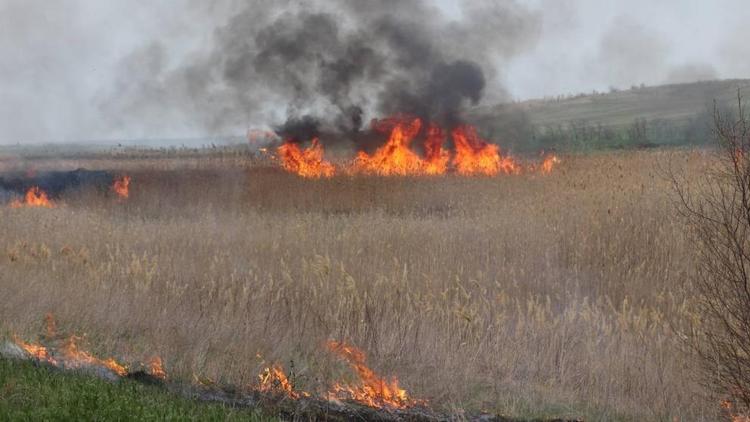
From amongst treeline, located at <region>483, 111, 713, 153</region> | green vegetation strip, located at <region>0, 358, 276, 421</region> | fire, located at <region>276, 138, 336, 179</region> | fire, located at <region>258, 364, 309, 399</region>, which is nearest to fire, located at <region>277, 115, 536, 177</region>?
fire, located at <region>276, 138, 336, 179</region>

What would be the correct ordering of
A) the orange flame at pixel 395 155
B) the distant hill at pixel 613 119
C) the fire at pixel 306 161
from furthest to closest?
the distant hill at pixel 613 119 → the orange flame at pixel 395 155 → the fire at pixel 306 161

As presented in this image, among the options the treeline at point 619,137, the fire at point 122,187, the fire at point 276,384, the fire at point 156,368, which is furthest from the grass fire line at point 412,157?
the fire at point 276,384

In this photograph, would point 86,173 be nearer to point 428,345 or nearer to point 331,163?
point 331,163

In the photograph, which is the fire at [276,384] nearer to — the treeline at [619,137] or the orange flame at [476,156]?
the orange flame at [476,156]

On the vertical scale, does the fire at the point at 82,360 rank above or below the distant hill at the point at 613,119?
below

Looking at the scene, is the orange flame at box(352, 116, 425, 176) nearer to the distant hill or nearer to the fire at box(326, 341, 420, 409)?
the distant hill

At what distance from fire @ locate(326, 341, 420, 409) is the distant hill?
21.8 m

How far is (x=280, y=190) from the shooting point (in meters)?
23.9

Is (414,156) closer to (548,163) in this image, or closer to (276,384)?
(548,163)

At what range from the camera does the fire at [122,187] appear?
24.0 meters

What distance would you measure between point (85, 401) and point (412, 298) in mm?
5792

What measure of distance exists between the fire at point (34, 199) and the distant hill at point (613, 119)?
644 inches

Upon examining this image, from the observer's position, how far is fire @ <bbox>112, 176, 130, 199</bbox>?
78.8ft

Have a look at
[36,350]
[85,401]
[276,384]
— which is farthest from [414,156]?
[85,401]
